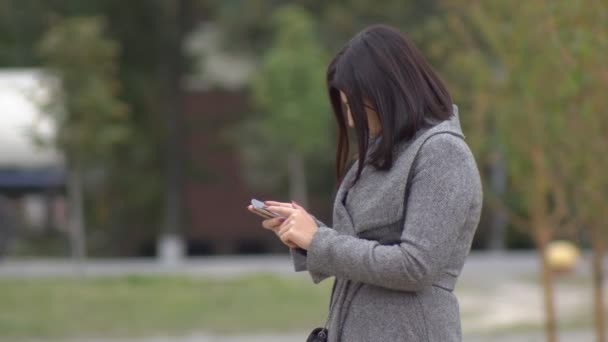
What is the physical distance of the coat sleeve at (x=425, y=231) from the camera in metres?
2.48

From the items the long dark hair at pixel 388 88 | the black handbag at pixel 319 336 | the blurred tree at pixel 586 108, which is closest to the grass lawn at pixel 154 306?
the blurred tree at pixel 586 108

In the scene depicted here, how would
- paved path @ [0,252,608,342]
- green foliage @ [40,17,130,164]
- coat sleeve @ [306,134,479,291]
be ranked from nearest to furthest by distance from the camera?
coat sleeve @ [306,134,479,291] → paved path @ [0,252,608,342] → green foliage @ [40,17,130,164]

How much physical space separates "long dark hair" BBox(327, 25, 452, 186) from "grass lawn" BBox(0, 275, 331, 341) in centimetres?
1054

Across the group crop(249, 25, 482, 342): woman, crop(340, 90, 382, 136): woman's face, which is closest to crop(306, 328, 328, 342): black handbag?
crop(249, 25, 482, 342): woman

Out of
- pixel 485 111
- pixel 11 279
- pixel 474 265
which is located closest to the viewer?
pixel 485 111

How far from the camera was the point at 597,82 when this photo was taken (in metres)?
6.14

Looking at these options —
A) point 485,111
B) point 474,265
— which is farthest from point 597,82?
point 474,265

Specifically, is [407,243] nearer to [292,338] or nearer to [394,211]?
[394,211]

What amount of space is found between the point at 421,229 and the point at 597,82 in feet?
13.0

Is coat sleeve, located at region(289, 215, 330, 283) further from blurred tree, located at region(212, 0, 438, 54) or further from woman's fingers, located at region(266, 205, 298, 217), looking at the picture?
blurred tree, located at region(212, 0, 438, 54)

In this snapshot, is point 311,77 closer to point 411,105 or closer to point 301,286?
point 301,286

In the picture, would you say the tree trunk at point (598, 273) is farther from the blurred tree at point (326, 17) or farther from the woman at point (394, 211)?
the blurred tree at point (326, 17)

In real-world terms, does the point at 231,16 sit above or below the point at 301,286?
above

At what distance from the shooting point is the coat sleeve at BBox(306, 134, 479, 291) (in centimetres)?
248
